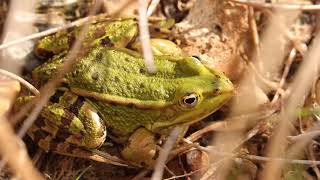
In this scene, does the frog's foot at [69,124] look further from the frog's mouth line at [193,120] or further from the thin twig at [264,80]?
the thin twig at [264,80]

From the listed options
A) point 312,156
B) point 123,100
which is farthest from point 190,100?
point 312,156

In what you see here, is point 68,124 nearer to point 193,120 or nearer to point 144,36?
point 193,120

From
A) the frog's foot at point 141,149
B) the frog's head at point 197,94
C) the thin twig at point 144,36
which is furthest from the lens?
the frog's foot at point 141,149

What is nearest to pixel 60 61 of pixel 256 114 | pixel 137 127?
pixel 137 127

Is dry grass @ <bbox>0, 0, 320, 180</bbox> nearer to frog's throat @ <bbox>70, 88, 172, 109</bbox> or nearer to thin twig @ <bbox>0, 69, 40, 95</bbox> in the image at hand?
thin twig @ <bbox>0, 69, 40, 95</bbox>

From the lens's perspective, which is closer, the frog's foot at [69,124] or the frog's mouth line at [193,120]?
the frog's mouth line at [193,120]

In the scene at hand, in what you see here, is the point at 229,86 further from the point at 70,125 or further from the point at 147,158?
the point at 70,125

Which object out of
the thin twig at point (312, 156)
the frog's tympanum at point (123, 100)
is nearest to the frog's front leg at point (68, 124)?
the frog's tympanum at point (123, 100)
